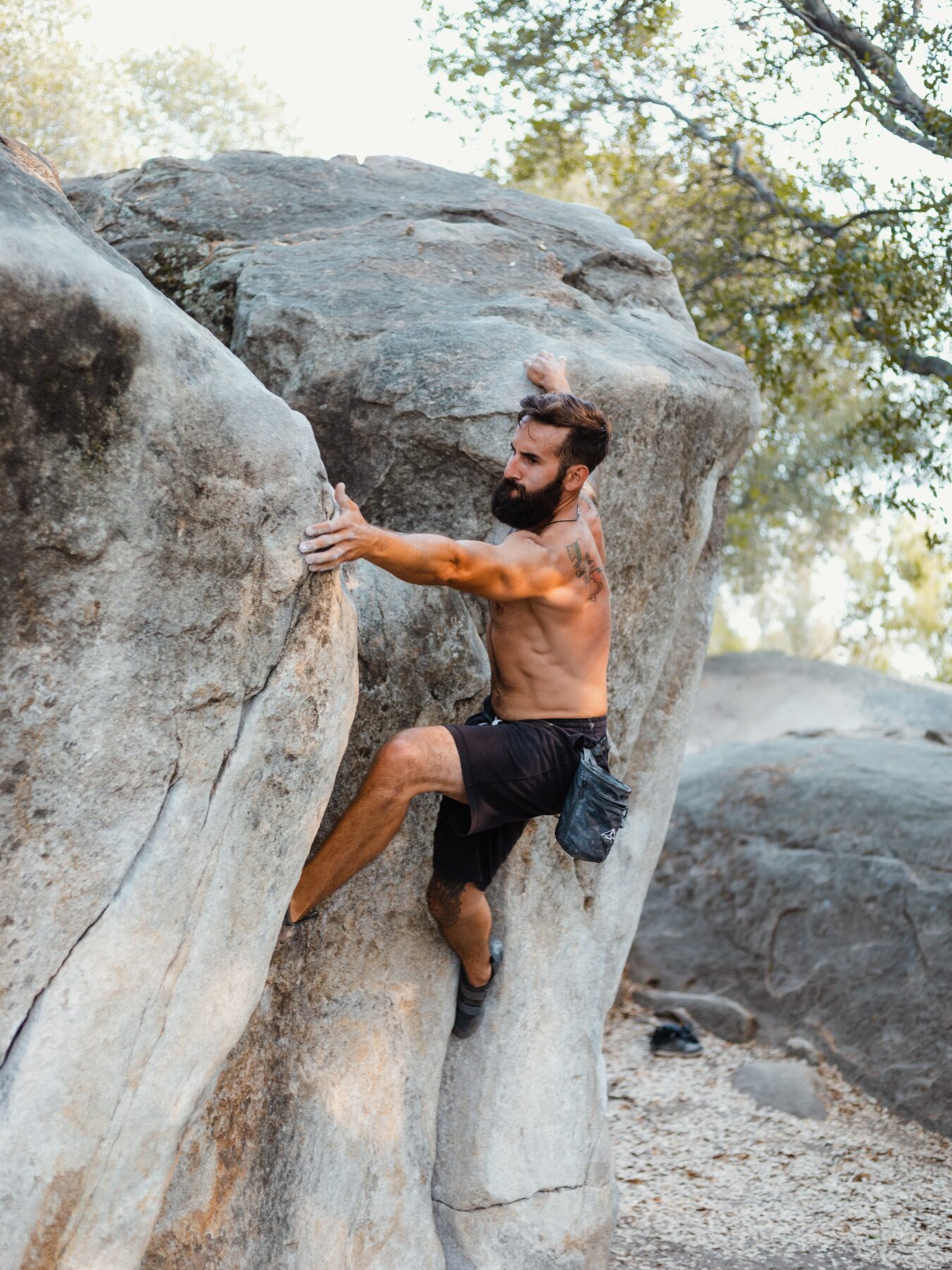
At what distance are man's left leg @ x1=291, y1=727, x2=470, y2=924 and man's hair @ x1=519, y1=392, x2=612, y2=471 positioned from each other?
3.65 feet

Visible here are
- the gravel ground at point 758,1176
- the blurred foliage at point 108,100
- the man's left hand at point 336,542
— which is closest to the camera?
the man's left hand at point 336,542

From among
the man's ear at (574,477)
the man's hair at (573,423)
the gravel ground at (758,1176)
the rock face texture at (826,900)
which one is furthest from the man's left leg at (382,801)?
the rock face texture at (826,900)

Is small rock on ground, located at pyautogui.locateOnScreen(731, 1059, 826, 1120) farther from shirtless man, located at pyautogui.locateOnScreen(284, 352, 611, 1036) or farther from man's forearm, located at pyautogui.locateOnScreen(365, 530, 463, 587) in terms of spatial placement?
man's forearm, located at pyautogui.locateOnScreen(365, 530, 463, 587)

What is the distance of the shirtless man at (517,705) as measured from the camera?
4438 millimetres

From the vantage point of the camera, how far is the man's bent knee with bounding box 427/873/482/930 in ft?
16.0

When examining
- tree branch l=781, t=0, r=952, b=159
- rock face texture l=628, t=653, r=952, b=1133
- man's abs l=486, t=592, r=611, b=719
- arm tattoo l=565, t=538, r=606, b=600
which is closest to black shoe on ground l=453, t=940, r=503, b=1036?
man's abs l=486, t=592, r=611, b=719

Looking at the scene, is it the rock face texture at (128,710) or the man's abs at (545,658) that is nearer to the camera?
the rock face texture at (128,710)

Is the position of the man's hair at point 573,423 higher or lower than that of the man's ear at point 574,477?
higher

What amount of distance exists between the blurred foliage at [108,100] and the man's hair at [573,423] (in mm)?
10708

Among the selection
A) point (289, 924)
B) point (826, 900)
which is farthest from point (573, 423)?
point (826, 900)

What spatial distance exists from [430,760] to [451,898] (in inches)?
28.6

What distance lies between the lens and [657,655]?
5.92 metres

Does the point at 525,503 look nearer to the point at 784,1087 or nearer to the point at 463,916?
the point at 463,916

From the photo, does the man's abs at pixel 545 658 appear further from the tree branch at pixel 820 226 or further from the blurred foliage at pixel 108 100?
the blurred foliage at pixel 108 100
